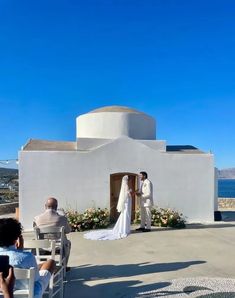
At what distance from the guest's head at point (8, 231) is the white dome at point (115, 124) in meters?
11.5

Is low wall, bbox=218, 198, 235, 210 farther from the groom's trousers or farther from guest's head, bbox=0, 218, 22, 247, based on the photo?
guest's head, bbox=0, 218, 22, 247

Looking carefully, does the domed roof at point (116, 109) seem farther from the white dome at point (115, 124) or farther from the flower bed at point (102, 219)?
the flower bed at point (102, 219)

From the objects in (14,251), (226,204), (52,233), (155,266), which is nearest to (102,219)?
(155,266)

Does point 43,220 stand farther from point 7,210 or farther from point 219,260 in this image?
point 7,210

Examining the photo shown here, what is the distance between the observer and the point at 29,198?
12945 mm

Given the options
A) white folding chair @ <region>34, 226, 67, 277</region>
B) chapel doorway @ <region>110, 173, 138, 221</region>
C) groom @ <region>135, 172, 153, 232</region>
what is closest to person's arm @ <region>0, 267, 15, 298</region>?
white folding chair @ <region>34, 226, 67, 277</region>

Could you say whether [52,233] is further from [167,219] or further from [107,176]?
[107,176]

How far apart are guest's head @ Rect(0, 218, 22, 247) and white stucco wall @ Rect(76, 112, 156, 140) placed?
37.7 feet

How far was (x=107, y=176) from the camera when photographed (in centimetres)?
1354

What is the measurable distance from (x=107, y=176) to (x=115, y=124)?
2860 mm

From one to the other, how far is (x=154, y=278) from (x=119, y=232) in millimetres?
4505

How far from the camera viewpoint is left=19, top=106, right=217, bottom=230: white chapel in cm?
1302

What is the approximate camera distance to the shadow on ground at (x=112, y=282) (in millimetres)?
5828

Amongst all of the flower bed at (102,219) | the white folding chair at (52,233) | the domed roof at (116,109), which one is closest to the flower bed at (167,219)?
the flower bed at (102,219)
